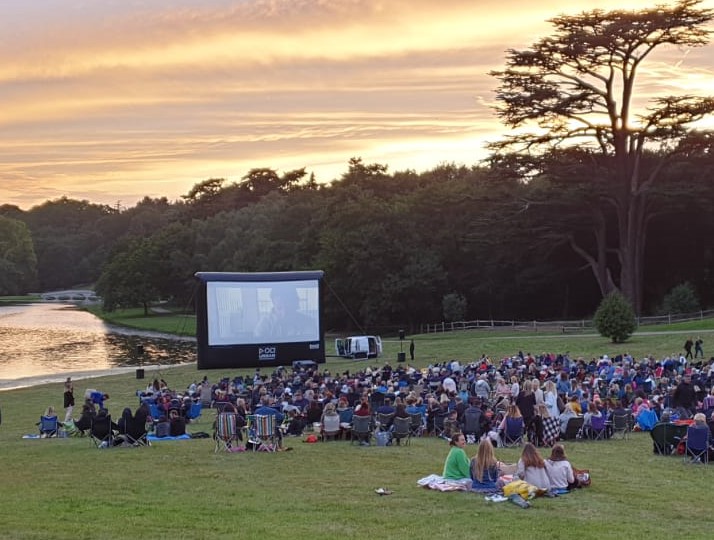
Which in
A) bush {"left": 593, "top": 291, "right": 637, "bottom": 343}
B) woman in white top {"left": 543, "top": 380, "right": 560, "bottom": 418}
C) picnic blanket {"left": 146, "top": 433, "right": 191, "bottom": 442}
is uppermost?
bush {"left": 593, "top": 291, "right": 637, "bottom": 343}

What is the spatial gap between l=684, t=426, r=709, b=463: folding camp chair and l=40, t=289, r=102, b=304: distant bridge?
413ft

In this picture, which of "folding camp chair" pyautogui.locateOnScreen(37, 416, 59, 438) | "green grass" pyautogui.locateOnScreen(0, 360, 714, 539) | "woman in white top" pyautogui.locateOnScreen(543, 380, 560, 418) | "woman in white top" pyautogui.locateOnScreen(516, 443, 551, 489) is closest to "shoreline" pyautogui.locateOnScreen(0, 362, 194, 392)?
"folding camp chair" pyautogui.locateOnScreen(37, 416, 59, 438)

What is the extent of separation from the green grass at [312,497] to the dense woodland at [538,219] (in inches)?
988

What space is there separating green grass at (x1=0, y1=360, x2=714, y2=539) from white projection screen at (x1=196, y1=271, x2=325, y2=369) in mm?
14025

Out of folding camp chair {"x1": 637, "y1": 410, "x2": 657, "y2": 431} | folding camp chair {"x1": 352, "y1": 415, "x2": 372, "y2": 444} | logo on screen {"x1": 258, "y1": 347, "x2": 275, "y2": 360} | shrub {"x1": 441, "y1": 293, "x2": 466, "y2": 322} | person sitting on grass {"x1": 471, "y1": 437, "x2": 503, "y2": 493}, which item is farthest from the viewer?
shrub {"x1": 441, "y1": 293, "x2": 466, "y2": 322}

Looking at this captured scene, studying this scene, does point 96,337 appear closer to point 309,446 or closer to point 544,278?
point 544,278

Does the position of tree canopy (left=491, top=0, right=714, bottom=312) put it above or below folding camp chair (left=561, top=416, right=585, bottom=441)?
above

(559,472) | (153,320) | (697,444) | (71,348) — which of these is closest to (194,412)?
(697,444)

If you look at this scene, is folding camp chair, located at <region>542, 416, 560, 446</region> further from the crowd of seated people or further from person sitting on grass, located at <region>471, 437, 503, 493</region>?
person sitting on grass, located at <region>471, 437, 503, 493</region>

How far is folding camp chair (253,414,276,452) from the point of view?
1609 cm

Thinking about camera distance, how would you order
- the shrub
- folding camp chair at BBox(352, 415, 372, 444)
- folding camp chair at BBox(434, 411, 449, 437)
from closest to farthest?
folding camp chair at BBox(352, 415, 372, 444) < folding camp chair at BBox(434, 411, 449, 437) < the shrub

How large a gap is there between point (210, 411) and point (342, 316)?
162ft

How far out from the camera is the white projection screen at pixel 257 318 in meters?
31.0

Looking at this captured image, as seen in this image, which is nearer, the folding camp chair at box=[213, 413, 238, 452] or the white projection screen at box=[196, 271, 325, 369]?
the folding camp chair at box=[213, 413, 238, 452]
